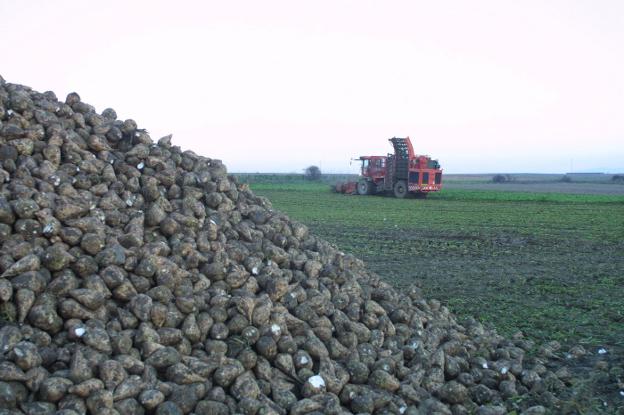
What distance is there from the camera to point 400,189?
28.4 meters

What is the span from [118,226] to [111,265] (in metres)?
0.72

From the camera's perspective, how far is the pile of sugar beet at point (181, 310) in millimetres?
3895

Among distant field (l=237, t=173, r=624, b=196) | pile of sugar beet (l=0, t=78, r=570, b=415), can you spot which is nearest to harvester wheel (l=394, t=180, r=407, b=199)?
distant field (l=237, t=173, r=624, b=196)

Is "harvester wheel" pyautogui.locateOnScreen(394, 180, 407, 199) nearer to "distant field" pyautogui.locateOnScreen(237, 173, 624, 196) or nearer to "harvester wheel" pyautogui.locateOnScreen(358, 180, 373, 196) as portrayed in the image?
"harvester wheel" pyautogui.locateOnScreen(358, 180, 373, 196)

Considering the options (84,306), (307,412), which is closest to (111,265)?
(84,306)

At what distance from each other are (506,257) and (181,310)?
8787 mm

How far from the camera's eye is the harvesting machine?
2767cm

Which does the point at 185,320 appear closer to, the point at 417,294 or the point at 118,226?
the point at 118,226

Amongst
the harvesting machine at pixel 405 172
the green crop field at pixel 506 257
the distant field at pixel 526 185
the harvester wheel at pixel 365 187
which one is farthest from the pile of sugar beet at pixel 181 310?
the distant field at pixel 526 185

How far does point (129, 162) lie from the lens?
5992 mm

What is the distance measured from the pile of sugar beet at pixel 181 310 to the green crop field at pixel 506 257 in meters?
1.43

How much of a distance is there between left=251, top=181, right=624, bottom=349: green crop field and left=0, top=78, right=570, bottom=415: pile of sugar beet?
4.68ft

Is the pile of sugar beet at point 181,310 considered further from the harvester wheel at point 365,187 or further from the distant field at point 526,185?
the distant field at point 526,185

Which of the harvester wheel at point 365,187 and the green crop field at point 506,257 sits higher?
the harvester wheel at point 365,187
